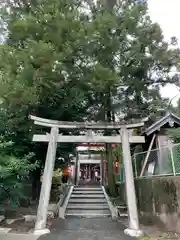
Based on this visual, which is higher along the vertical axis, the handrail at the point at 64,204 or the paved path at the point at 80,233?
the handrail at the point at 64,204

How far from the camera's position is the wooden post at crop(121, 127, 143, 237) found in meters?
6.95

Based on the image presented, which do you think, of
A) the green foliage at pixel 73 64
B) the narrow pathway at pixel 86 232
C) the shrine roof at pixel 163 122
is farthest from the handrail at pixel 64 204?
the shrine roof at pixel 163 122

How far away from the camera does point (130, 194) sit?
7.80m

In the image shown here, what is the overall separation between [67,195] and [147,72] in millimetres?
8162

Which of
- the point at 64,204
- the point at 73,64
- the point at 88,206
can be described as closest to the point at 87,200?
the point at 88,206

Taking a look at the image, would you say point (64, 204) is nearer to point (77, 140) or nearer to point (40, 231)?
point (77, 140)

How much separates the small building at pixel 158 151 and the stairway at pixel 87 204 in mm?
2584

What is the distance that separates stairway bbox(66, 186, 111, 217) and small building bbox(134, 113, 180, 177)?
102 inches

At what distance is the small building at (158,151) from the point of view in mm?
8039

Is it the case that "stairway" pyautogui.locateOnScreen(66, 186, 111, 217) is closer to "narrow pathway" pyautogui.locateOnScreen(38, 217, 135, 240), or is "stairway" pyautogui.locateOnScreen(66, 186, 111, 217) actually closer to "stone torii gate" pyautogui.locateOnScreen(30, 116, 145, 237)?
"narrow pathway" pyautogui.locateOnScreen(38, 217, 135, 240)

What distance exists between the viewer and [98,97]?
12672 millimetres

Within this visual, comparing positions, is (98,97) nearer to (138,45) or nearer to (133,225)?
(138,45)

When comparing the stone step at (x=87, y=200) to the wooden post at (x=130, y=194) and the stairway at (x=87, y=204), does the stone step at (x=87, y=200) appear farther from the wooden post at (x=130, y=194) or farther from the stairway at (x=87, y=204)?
the wooden post at (x=130, y=194)

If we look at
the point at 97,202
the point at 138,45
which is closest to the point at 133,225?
the point at 97,202
